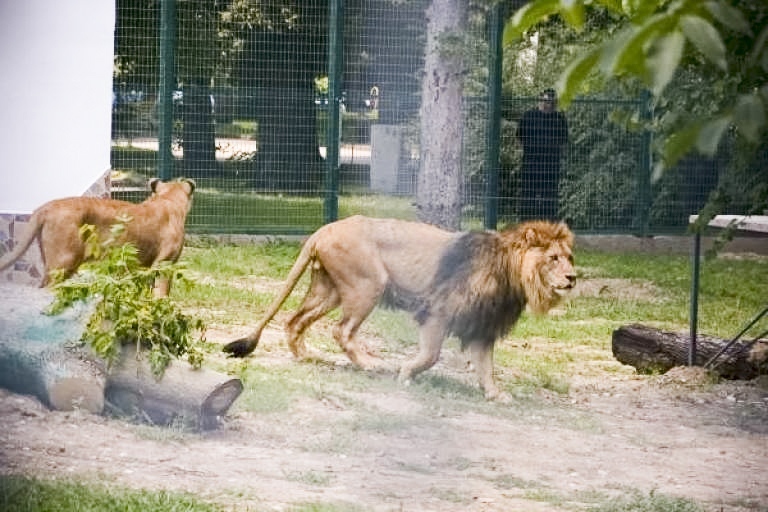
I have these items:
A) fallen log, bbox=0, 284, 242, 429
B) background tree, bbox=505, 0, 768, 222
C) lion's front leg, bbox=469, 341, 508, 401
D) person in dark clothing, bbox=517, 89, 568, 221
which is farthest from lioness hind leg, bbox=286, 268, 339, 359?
person in dark clothing, bbox=517, 89, 568, 221

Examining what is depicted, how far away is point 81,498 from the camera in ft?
13.7

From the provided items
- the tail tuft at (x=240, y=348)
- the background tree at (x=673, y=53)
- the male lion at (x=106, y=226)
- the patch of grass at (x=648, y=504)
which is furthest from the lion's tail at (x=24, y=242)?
the background tree at (x=673, y=53)

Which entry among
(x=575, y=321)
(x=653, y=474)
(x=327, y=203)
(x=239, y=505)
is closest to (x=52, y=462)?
(x=239, y=505)

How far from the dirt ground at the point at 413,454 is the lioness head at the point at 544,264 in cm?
49

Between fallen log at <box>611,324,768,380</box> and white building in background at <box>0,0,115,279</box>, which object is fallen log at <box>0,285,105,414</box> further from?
fallen log at <box>611,324,768,380</box>

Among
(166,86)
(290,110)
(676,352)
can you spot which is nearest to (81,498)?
(676,352)

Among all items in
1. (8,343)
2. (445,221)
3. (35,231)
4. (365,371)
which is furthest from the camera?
(445,221)

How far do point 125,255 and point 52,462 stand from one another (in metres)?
1.21

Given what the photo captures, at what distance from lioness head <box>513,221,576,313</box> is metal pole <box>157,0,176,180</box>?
5.56 meters

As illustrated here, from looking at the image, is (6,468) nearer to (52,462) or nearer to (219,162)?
(52,462)

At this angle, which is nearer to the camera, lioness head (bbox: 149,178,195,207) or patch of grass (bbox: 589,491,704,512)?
patch of grass (bbox: 589,491,704,512)

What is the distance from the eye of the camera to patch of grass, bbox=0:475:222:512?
13.4ft

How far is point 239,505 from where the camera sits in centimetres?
431

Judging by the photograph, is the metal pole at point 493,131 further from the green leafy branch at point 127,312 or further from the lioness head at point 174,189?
the green leafy branch at point 127,312
